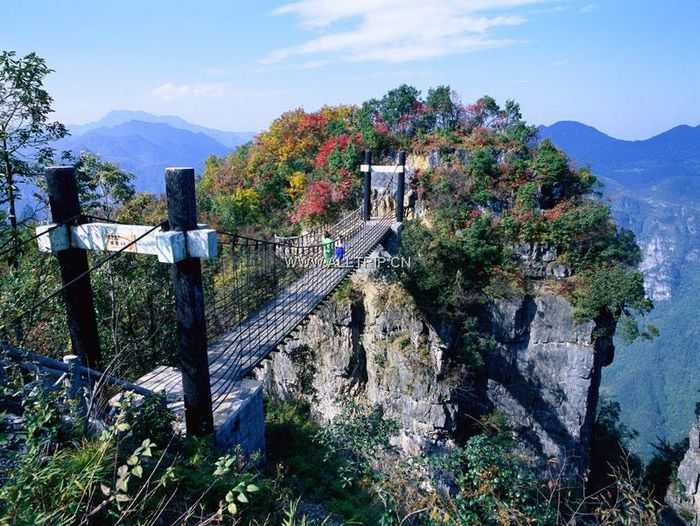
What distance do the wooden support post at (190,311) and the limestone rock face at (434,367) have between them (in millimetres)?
5545

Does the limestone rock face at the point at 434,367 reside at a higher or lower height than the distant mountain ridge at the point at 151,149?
lower

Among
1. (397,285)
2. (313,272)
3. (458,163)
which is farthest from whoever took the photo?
(458,163)

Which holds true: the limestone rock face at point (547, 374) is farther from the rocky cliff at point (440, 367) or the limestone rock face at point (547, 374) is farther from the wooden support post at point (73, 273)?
the wooden support post at point (73, 273)

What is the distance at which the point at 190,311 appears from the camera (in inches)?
128

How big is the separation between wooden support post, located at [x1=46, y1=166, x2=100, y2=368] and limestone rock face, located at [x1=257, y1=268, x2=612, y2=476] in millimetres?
5477

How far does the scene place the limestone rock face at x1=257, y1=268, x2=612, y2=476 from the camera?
9430 millimetres

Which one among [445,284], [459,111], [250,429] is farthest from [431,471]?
[459,111]

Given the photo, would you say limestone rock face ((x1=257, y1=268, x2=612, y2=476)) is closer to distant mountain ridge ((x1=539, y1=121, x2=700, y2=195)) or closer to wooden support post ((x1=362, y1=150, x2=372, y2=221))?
wooden support post ((x1=362, y1=150, x2=372, y2=221))

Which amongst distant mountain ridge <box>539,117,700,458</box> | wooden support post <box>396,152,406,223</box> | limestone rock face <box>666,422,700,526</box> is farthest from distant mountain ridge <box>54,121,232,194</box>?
limestone rock face <box>666,422,700,526</box>

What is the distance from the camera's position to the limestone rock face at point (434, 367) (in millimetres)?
9430

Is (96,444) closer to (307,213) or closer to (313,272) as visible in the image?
(313,272)

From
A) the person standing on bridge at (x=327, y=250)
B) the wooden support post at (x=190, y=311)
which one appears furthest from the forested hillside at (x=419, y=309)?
the person standing on bridge at (x=327, y=250)

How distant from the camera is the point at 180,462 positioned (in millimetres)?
2875

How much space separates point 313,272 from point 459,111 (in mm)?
8298
